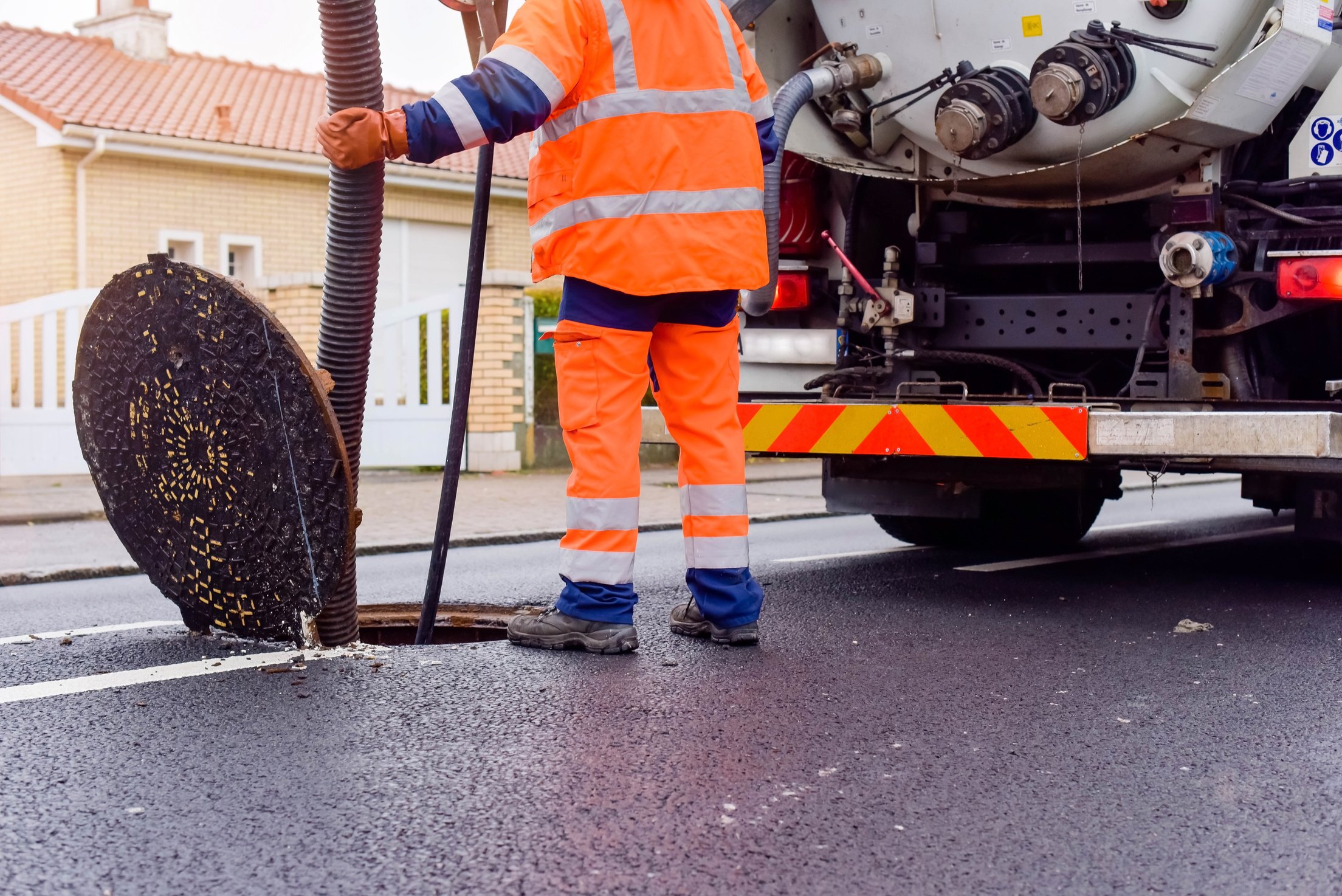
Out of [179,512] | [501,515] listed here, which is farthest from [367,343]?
[501,515]

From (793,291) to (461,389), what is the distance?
83.9 inches

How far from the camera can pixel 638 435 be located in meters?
3.80

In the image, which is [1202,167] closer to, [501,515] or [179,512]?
[179,512]

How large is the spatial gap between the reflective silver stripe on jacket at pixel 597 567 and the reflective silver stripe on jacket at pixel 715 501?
0.80 feet

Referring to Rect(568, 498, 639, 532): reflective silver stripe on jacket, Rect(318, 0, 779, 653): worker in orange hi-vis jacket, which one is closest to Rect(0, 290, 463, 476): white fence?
Rect(318, 0, 779, 653): worker in orange hi-vis jacket

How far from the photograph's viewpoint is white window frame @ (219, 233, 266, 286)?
57.2ft

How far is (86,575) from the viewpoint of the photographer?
6402 mm

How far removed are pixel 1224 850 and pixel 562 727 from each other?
128cm

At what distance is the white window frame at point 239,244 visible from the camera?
1742cm

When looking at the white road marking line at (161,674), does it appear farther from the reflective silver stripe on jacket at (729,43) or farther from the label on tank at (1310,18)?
the label on tank at (1310,18)

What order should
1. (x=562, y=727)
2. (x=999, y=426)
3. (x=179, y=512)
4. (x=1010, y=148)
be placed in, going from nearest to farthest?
1. (x=562, y=727)
2. (x=179, y=512)
3. (x=999, y=426)
4. (x=1010, y=148)

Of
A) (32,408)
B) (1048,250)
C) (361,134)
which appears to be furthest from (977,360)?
(32,408)

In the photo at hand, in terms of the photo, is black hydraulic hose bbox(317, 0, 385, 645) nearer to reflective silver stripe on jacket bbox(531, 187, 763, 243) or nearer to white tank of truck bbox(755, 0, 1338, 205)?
reflective silver stripe on jacket bbox(531, 187, 763, 243)

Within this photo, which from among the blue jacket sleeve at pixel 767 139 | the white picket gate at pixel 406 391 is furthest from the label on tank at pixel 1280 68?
the white picket gate at pixel 406 391
